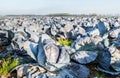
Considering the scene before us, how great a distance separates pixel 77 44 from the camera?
7.53 metres

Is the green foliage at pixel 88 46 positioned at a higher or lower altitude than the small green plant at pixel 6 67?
higher

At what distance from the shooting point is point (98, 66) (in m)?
6.73

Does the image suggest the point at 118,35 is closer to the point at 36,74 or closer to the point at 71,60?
the point at 71,60

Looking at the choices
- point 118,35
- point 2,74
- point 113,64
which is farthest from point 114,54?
point 118,35

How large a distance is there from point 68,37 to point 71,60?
409 cm

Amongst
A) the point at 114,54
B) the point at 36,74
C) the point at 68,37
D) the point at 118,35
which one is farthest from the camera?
the point at 68,37

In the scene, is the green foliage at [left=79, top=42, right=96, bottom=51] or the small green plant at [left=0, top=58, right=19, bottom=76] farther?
the green foliage at [left=79, top=42, right=96, bottom=51]

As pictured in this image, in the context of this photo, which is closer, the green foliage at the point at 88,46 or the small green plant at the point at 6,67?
the small green plant at the point at 6,67

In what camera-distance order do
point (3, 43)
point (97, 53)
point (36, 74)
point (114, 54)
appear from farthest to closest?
1. point (3, 43)
2. point (97, 53)
3. point (114, 54)
4. point (36, 74)

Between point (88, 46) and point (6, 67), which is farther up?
point (88, 46)

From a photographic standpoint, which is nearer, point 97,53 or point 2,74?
point 2,74

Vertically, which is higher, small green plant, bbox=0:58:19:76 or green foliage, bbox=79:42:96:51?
green foliage, bbox=79:42:96:51

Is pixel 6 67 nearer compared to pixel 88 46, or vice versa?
pixel 6 67

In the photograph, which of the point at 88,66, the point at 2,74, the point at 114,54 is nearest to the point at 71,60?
the point at 88,66
